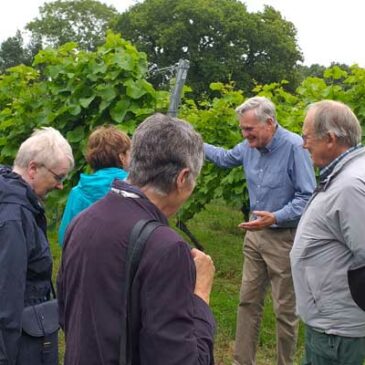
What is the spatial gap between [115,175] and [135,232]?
1.59 meters

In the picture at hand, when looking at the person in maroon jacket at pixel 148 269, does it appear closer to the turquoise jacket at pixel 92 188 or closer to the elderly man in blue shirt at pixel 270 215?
the turquoise jacket at pixel 92 188

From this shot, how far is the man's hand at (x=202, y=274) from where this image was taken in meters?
1.92

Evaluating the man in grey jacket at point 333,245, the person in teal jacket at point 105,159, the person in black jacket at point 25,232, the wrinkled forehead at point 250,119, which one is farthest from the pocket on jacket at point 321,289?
the wrinkled forehead at point 250,119

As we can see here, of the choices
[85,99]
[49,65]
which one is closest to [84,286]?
[85,99]

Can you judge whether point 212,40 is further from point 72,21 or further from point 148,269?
point 148,269

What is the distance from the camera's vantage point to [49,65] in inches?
218

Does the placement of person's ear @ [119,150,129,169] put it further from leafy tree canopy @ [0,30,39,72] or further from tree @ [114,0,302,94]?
leafy tree canopy @ [0,30,39,72]

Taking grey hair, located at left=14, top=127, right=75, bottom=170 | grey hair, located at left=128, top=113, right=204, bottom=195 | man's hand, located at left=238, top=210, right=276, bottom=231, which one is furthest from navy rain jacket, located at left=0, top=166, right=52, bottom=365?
man's hand, located at left=238, top=210, right=276, bottom=231

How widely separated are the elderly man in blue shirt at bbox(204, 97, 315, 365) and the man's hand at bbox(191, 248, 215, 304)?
1994 mm

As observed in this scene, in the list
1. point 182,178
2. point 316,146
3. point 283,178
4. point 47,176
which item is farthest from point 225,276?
point 182,178

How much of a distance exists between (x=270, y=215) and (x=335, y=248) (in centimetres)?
119

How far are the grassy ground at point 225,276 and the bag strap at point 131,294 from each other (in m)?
3.27

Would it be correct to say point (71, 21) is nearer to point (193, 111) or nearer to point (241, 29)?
point (241, 29)

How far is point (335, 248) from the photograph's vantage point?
277 centimetres
